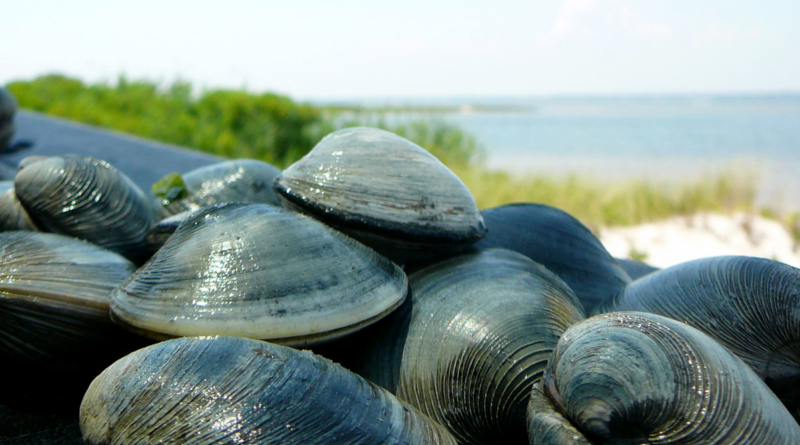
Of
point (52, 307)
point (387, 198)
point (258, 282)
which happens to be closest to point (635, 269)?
point (387, 198)

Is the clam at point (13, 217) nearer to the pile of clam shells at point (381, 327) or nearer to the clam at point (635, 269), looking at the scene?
the pile of clam shells at point (381, 327)

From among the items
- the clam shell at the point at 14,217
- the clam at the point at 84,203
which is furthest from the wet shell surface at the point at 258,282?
the clam shell at the point at 14,217

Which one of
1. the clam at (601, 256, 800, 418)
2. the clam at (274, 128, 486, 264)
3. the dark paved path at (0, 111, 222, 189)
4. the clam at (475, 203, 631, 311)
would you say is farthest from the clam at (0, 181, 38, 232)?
the dark paved path at (0, 111, 222, 189)

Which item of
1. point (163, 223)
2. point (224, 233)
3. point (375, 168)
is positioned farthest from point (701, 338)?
point (163, 223)

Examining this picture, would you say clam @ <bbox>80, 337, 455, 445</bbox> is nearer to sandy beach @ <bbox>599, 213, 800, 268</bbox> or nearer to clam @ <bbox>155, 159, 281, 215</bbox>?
clam @ <bbox>155, 159, 281, 215</bbox>

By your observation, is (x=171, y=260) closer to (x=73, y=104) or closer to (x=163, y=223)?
(x=163, y=223)

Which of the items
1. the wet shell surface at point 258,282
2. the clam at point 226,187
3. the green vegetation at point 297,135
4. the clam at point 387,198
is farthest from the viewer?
the green vegetation at point 297,135

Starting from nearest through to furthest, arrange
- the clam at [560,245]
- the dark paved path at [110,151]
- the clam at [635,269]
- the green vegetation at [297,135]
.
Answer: the clam at [560,245]
the clam at [635,269]
the dark paved path at [110,151]
the green vegetation at [297,135]
